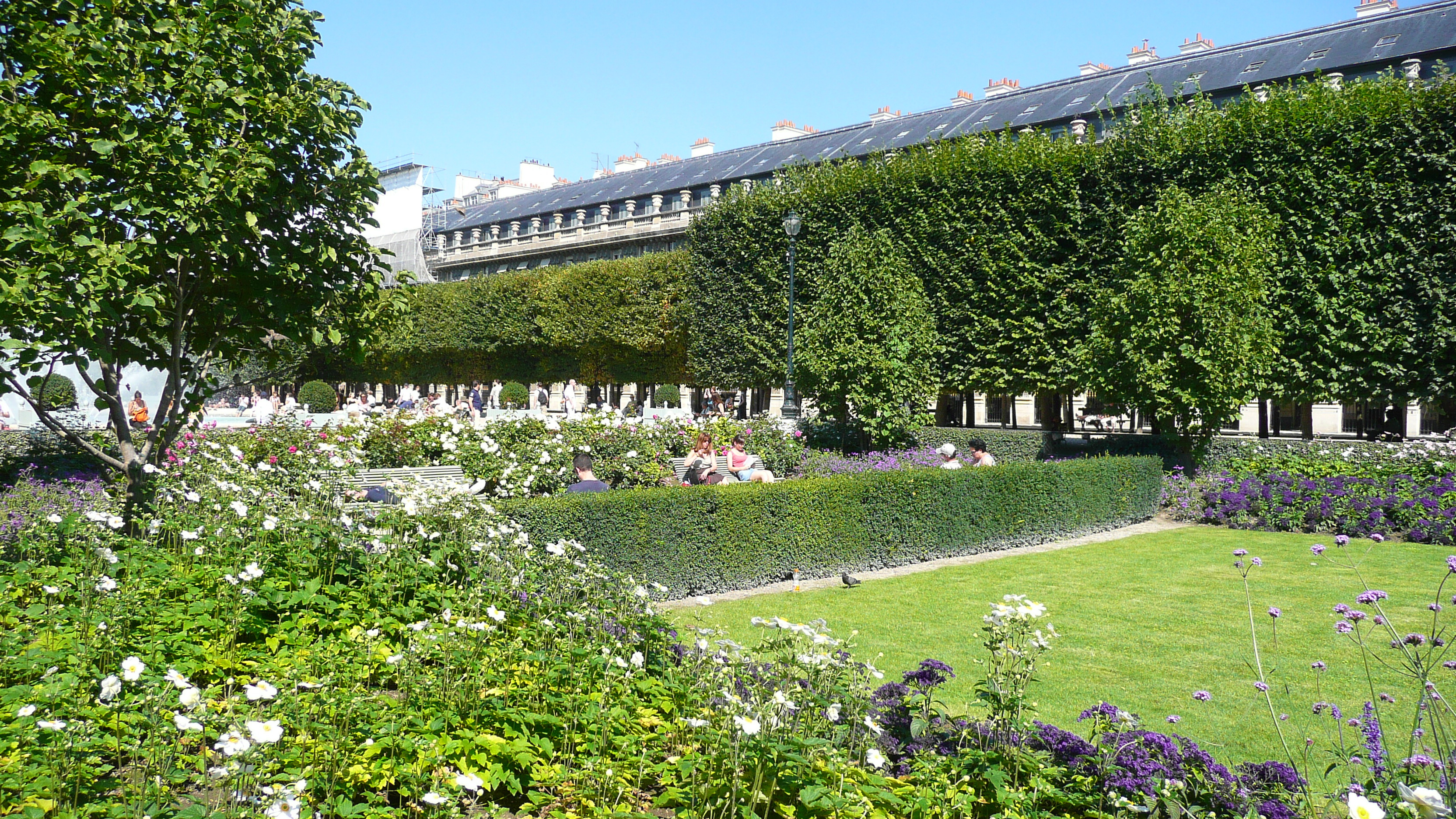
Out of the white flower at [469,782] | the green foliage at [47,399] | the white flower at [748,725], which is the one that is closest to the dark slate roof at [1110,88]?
the green foliage at [47,399]

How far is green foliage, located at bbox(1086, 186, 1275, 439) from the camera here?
16.2 metres

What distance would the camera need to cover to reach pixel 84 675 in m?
4.13

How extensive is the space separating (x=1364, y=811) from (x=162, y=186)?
6566 millimetres

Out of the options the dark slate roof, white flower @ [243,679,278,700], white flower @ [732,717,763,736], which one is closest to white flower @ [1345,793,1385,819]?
white flower @ [732,717,763,736]

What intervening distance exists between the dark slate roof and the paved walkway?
1053cm

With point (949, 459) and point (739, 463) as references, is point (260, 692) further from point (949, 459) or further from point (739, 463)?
point (949, 459)

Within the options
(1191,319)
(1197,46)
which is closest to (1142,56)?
(1197,46)

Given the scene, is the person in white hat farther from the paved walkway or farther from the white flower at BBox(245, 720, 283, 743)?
the white flower at BBox(245, 720, 283, 743)

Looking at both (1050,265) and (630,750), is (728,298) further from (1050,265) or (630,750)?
(630,750)

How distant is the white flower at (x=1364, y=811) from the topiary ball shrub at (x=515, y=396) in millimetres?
35808

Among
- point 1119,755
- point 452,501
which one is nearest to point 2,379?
point 452,501

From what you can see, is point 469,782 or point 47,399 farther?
point 47,399

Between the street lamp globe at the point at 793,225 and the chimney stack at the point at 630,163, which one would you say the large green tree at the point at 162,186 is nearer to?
the street lamp globe at the point at 793,225

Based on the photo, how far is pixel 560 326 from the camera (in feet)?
138
